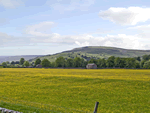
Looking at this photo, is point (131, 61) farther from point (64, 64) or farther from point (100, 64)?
point (64, 64)

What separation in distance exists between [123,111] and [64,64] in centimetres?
16985

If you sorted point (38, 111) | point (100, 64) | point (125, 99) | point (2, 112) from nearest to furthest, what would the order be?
1. point (2, 112)
2. point (38, 111)
3. point (125, 99)
4. point (100, 64)

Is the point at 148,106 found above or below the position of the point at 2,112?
below

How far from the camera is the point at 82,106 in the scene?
827 inches

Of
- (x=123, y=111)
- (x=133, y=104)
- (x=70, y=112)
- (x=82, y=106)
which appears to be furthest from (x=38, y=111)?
(x=133, y=104)

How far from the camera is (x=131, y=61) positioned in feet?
524

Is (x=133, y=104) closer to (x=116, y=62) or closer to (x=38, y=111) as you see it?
(x=38, y=111)

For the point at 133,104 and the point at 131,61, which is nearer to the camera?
the point at 133,104

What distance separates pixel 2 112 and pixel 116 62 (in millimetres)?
157251

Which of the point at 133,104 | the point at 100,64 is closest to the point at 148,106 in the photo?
the point at 133,104

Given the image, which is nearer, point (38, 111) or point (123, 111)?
point (38, 111)

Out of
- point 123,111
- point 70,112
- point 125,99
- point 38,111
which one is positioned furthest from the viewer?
point 125,99

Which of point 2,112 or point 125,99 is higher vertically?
point 2,112

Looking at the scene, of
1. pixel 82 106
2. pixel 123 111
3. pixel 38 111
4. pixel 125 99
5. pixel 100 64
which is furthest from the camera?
pixel 100 64
